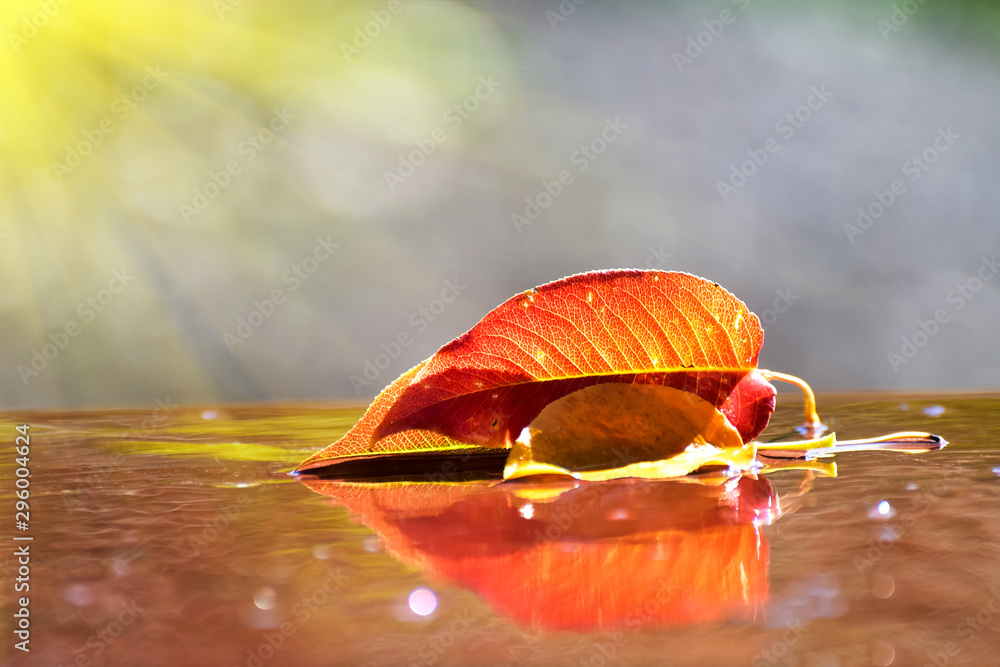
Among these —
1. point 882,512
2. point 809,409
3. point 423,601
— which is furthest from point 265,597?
point 809,409

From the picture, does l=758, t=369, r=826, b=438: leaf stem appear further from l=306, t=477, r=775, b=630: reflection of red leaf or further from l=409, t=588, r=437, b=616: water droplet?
l=409, t=588, r=437, b=616: water droplet

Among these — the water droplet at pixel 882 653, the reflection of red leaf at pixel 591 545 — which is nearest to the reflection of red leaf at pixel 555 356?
the reflection of red leaf at pixel 591 545

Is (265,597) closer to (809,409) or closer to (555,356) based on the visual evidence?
(555,356)

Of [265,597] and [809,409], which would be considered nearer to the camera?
[265,597]

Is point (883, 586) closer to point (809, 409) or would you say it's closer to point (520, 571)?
point (520, 571)

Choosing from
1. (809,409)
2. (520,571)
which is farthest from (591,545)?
(809,409)

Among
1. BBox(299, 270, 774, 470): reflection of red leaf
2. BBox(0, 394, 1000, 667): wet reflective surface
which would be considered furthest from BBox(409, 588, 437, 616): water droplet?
BBox(299, 270, 774, 470): reflection of red leaf
